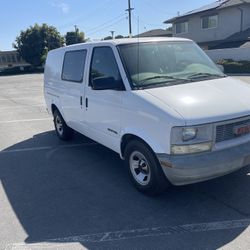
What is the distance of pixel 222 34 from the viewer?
106ft

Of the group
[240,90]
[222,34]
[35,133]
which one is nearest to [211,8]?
[222,34]

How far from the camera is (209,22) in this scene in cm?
3341

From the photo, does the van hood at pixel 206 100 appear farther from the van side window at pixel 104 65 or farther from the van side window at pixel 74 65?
the van side window at pixel 74 65

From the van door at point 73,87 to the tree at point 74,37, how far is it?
2455 inches

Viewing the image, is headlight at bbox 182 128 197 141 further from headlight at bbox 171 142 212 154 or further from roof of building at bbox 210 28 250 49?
roof of building at bbox 210 28 250 49

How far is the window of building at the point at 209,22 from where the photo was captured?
32.8 m

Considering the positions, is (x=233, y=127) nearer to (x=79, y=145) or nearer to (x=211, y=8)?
(x=79, y=145)

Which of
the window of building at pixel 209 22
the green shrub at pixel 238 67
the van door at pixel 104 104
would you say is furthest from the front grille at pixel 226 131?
the window of building at pixel 209 22

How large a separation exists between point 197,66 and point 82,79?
6.34 ft

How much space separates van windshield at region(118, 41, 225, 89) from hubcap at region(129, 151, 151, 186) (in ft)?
3.04

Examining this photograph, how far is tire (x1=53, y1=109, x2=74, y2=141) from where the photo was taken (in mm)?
7262

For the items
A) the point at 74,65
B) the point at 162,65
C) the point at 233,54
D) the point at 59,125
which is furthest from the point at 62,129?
the point at 233,54

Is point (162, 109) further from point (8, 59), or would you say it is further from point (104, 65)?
point (8, 59)

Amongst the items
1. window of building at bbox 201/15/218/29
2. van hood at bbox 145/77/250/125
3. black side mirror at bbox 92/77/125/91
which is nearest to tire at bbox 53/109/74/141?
black side mirror at bbox 92/77/125/91
